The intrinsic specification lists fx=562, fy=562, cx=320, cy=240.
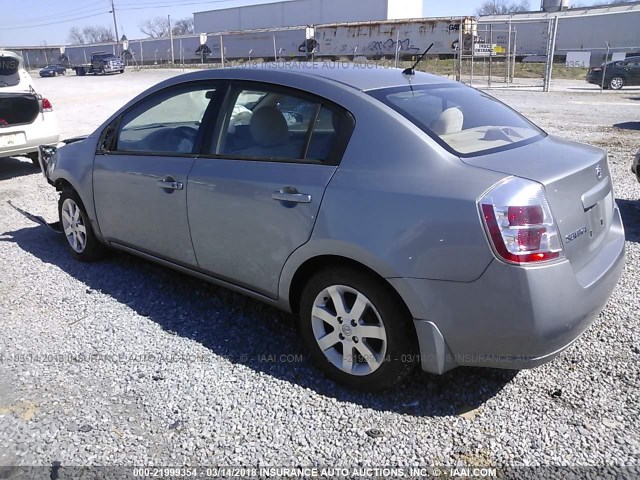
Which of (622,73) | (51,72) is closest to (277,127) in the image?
(622,73)

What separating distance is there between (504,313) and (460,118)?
124 centimetres

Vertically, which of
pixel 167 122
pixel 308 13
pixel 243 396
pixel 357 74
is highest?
pixel 308 13

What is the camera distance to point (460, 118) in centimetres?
322

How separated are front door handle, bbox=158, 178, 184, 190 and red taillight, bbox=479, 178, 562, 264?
206cm

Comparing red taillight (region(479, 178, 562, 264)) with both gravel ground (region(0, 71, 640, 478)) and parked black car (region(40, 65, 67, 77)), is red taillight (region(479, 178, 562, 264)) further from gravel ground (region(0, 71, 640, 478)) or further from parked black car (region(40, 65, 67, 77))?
parked black car (region(40, 65, 67, 77))

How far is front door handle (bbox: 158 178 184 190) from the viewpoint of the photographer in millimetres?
3715

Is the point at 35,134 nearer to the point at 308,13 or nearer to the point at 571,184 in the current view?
the point at 571,184

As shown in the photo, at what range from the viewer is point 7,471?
2539 millimetres

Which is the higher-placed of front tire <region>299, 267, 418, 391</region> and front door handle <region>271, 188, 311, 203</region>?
front door handle <region>271, 188, 311, 203</region>

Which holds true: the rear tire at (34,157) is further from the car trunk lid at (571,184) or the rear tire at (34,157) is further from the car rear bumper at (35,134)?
the car trunk lid at (571,184)

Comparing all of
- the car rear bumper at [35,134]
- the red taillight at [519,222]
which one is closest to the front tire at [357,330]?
the red taillight at [519,222]

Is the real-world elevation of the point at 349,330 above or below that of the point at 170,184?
below

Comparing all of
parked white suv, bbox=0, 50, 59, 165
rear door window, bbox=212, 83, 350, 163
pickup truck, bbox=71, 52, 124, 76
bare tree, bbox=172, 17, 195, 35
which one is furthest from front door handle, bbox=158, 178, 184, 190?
bare tree, bbox=172, 17, 195, 35

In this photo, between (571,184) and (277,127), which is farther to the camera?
(277,127)
